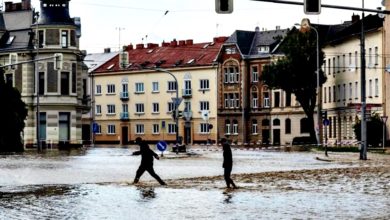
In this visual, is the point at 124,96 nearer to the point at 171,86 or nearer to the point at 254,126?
the point at 171,86

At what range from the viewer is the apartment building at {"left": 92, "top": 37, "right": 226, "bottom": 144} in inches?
4990

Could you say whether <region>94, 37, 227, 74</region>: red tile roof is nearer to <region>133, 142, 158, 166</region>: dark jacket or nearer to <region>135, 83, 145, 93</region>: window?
<region>135, 83, 145, 93</region>: window

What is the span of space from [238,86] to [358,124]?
46723 mm

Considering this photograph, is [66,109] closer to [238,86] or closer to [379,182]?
[238,86]

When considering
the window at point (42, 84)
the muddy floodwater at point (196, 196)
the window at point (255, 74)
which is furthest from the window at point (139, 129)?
the muddy floodwater at point (196, 196)

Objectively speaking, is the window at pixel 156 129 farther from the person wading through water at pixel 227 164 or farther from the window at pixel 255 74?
the person wading through water at pixel 227 164

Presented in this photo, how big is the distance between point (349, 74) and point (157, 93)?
124ft

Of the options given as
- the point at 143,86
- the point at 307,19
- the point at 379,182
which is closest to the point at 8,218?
the point at 379,182

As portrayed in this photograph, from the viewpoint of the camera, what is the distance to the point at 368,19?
316 feet

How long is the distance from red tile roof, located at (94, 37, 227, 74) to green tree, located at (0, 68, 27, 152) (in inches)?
2057

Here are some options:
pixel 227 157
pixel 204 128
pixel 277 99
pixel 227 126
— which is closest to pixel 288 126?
pixel 277 99

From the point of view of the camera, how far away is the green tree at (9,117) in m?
73.9

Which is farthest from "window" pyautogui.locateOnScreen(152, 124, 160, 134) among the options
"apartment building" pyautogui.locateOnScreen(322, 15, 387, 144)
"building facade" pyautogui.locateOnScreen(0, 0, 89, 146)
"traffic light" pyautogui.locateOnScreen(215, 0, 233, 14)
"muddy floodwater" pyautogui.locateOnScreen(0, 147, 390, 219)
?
"traffic light" pyautogui.locateOnScreen(215, 0, 233, 14)

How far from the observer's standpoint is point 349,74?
99938mm
